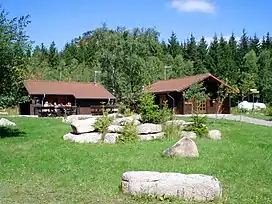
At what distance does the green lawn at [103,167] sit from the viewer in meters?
6.91

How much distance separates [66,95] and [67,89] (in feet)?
3.00

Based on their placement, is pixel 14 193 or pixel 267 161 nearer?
pixel 14 193

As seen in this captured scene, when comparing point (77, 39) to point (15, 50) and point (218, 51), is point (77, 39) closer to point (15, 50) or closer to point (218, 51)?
point (218, 51)

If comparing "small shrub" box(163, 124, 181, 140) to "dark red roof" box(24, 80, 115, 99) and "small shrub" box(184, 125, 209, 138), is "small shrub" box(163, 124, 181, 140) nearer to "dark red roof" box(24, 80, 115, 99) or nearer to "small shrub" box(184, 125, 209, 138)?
"small shrub" box(184, 125, 209, 138)

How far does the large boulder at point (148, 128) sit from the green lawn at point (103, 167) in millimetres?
929

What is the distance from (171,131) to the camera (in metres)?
15.6

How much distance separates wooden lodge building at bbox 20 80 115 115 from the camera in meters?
39.0

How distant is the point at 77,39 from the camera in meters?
88.9

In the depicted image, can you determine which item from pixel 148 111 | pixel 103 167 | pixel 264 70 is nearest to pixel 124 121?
pixel 148 111

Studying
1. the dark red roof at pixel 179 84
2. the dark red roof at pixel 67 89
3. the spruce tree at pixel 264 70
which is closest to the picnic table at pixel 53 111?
the dark red roof at pixel 67 89

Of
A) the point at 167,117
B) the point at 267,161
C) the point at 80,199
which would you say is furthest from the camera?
the point at 167,117

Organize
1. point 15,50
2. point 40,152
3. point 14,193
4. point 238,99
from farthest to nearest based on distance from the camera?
point 238,99
point 15,50
point 40,152
point 14,193

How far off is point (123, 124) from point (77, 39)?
76.2 m

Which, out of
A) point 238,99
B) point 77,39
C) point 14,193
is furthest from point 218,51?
point 14,193
